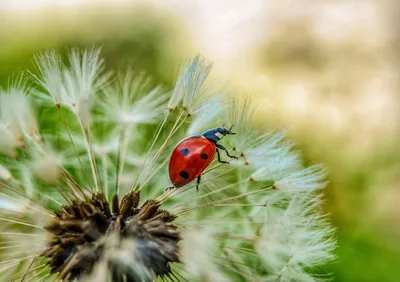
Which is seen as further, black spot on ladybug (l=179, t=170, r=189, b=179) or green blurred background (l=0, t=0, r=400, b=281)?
green blurred background (l=0, t=0, r=400, b=281)

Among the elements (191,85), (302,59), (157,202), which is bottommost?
(157,202)

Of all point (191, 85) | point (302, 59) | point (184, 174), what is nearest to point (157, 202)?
point (184, 174)

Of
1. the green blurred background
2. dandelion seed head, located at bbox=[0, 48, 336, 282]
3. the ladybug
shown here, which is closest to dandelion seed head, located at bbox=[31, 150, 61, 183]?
dandelion seed head, located at bbox=[0, 48, 336, 282]

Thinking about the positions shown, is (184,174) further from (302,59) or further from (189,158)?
(302,59)

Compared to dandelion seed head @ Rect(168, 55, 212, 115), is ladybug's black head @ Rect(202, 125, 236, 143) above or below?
below

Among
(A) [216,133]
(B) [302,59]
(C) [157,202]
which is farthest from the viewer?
(B) [302,59]

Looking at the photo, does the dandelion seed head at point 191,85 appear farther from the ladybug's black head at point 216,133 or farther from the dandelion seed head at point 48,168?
the dandelion seed head at point 48,168

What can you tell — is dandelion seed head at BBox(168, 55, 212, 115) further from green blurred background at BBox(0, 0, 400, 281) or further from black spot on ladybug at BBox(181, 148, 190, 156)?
green blurred background at BBox(0, 0, 400, 281)

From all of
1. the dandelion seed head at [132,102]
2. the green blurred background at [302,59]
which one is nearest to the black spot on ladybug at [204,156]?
the dandelion seed head at [132,102]

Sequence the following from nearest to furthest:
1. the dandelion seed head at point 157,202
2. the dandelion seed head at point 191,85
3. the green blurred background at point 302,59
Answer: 1. the dandelion seed head at point 157,202
2. the dandelion seed head at point 191,85
3. the green blurred background at point 302,59
